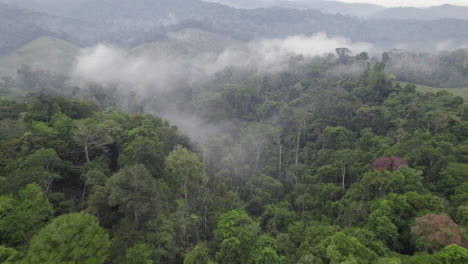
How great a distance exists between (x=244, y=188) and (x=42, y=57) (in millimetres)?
118961

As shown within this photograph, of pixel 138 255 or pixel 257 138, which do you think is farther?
pixel 257 138

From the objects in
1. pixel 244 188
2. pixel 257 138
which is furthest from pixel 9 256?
pixel 257 138

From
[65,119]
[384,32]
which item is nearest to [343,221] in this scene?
[65,119]

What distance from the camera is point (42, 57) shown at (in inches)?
4193

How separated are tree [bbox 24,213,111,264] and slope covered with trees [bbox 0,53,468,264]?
53mm

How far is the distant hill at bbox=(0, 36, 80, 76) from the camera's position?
98.0 metres

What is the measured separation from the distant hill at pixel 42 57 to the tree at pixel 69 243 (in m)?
108

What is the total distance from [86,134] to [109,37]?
180458mm

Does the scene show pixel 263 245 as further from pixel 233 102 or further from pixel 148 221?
pixel 233 102

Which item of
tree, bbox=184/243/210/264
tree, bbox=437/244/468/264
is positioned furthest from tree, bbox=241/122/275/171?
tree, bbox=437/244/468/264

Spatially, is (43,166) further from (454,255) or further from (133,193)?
(454,255)

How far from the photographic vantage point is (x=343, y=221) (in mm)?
21297

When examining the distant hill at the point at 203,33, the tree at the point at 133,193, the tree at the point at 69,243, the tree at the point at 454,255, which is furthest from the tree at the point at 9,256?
the distant hill at the point at 203,33

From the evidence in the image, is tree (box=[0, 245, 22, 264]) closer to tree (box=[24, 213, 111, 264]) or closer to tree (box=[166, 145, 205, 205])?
tree (box=[24, 213, 111, 264])
